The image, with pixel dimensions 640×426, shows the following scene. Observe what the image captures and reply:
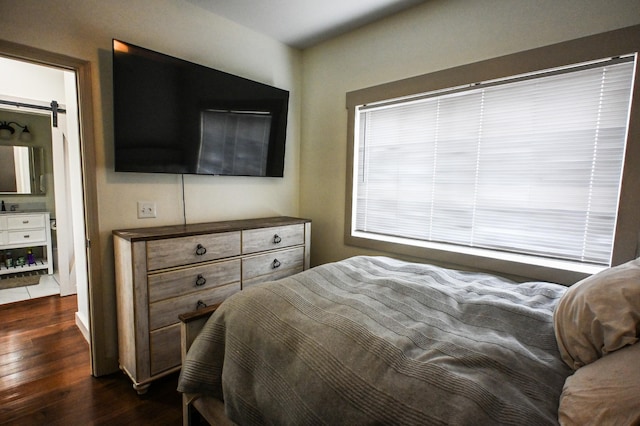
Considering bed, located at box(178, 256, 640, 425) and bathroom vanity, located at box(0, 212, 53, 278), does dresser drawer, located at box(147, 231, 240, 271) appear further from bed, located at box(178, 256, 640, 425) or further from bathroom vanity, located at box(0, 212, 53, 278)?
bathroom vanity, located at box(0, 212, 53, 278)

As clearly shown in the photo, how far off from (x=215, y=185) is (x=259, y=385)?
6.01 ft

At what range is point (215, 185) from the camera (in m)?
2.50

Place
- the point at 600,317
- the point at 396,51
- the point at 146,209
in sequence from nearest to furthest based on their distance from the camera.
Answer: the point at 600,317 → the point at 146,209 → the point at 396,51

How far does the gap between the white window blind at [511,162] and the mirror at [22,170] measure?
15.7ft

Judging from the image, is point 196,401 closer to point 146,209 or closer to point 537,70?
point 146,209

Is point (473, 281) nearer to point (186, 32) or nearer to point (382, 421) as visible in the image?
point (382, 421)

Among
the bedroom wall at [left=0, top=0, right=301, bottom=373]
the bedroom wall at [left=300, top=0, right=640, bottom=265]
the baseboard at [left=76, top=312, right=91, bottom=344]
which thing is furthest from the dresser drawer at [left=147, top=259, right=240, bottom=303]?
the baseboard at [left=76, top=312, right=91, bottom=344]

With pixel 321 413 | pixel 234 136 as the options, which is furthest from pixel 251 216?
pixel 321 413

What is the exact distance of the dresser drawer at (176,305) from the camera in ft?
6.02

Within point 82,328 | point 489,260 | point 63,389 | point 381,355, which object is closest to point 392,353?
point 381,355

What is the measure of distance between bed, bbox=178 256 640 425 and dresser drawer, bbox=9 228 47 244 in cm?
435

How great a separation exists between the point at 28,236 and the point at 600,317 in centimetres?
581

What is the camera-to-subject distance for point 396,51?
2350mm

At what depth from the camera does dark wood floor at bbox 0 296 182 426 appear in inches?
64.7
